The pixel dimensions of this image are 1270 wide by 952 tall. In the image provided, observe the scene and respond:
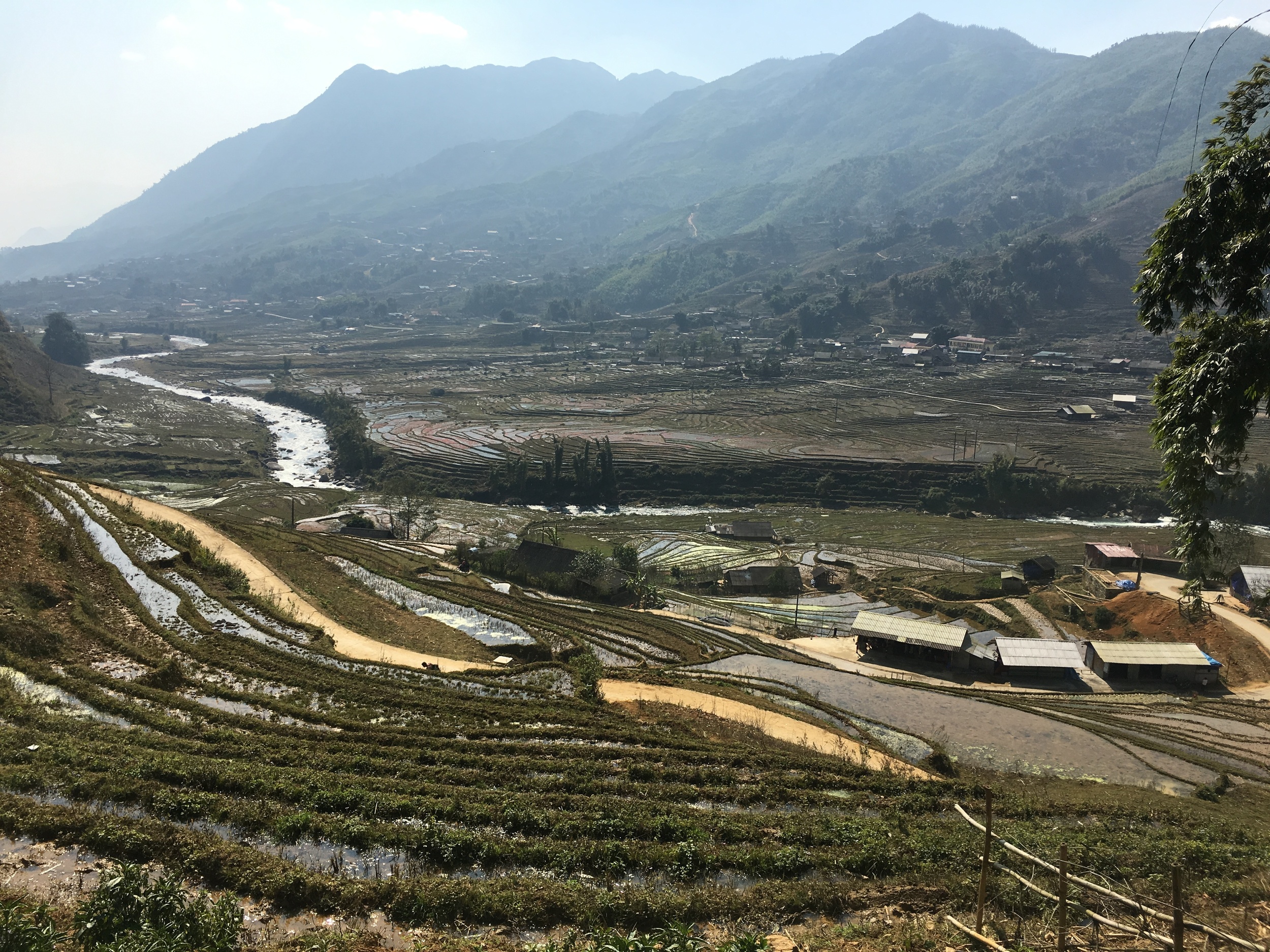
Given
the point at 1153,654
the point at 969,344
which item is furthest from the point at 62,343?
the point at 969,344

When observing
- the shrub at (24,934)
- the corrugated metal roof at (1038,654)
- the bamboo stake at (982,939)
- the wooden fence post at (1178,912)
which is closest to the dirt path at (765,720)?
the bamboo stake at (982,939)

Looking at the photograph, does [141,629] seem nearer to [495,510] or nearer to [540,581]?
[540,581]

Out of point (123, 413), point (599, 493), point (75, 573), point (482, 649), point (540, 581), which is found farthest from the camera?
point (123, 413)

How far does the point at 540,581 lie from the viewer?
4544cm

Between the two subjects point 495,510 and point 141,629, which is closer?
point 141,629

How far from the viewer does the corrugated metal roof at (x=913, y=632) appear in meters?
32.9

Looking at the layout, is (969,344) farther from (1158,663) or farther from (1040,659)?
(1040,659)

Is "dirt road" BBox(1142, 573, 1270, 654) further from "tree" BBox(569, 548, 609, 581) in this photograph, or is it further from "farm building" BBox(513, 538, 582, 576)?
"farm building" BBox(513, 538, 582, 576)

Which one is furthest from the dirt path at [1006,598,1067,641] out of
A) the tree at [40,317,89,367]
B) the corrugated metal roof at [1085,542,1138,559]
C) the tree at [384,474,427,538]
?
the tree at [40,317,89,367]

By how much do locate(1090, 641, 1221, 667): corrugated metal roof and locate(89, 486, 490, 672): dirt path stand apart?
2676 cm

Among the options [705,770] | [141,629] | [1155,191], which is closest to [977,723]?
[705,770]

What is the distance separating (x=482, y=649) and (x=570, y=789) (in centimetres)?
1444

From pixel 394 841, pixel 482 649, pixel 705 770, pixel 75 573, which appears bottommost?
pixel 482 649

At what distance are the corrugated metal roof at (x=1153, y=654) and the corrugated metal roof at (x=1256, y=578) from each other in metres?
9.25
